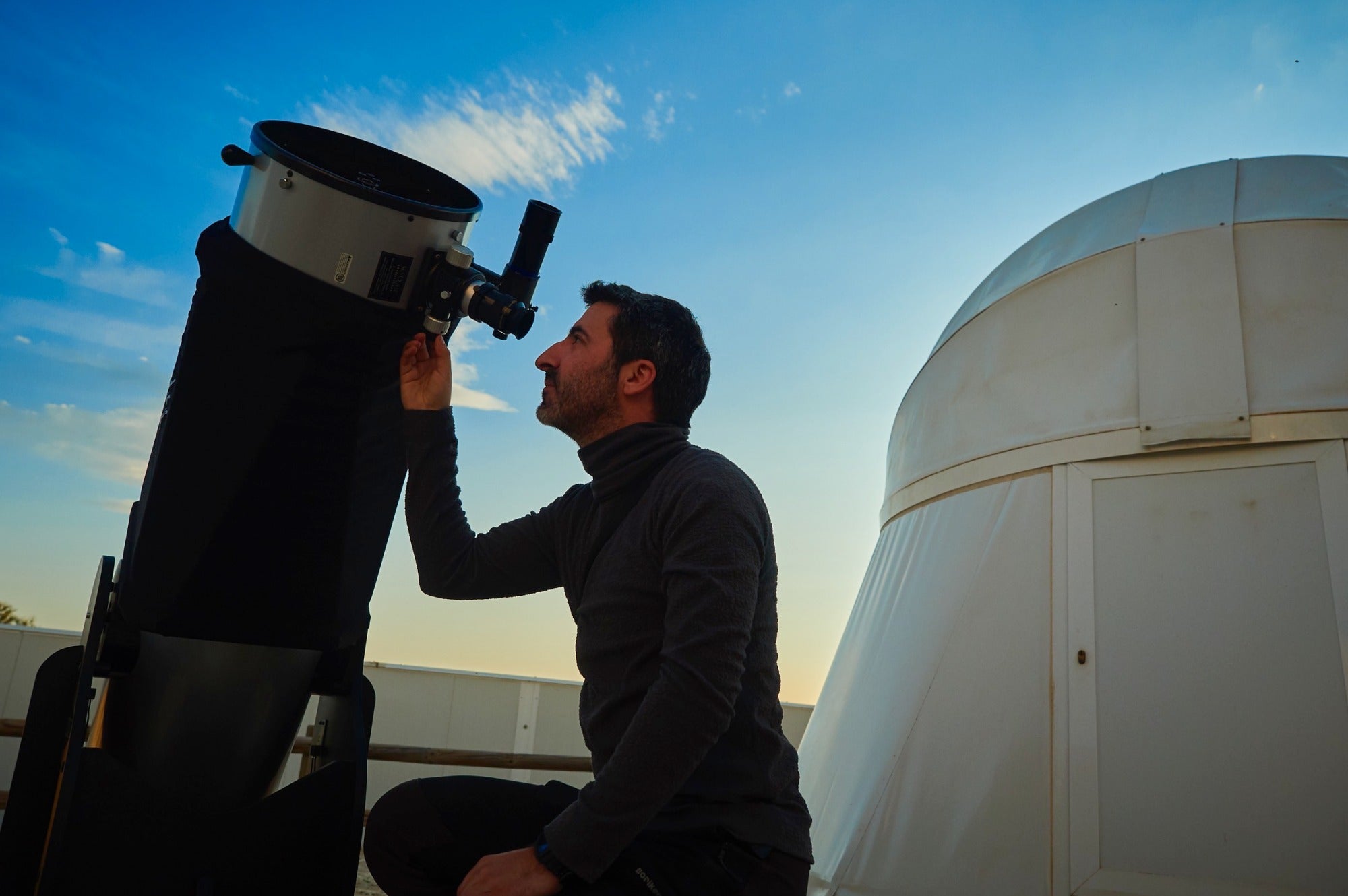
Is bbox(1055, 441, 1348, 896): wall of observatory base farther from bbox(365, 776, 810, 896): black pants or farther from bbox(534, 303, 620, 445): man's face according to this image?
bbox(534, 303, 620, 445): man's face

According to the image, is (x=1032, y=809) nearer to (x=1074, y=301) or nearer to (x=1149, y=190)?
(x=1074, y=301)

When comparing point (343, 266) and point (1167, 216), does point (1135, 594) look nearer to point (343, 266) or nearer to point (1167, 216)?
point (1167, 216)

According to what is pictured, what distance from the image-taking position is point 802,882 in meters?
1.21

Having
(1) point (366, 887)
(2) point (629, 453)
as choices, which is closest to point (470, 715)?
(1) point (366, 887)

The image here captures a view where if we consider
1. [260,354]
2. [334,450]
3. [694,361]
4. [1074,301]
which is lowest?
[334,450]

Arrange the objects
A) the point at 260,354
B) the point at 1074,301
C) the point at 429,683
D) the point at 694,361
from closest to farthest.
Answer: the point at 260,354, the point at 694,361, the point at 1074,301, the point at 429,683

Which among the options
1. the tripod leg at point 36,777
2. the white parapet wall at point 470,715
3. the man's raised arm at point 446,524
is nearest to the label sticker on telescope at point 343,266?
the man's raised arm at point 446,524

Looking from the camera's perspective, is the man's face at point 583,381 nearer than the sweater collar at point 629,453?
No

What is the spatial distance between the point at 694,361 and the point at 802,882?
0.84 metres

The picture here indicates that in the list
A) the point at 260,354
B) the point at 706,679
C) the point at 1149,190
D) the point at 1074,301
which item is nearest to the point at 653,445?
the point at 706,679

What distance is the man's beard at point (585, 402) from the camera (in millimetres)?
1575

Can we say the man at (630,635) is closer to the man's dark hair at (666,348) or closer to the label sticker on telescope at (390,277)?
the man's dark hair at (666,348)

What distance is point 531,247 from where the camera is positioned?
60.7 inches

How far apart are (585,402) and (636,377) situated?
100 millimetres
